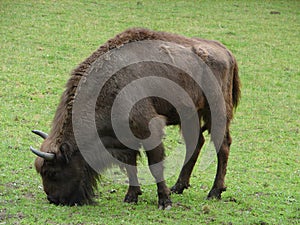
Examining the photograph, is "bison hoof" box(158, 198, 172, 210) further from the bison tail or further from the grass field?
the bison tail

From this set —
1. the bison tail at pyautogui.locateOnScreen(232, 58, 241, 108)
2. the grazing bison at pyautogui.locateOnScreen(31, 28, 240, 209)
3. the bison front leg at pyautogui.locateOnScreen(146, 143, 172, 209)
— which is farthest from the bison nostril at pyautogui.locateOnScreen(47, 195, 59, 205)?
the bison tail at pyautogui.locateOnScreen(232, 58, 241, 108)

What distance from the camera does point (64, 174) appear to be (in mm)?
7121

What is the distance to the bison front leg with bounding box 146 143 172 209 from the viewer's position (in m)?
7.39

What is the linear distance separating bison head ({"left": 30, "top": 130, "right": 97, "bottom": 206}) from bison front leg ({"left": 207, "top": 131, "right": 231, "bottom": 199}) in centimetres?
182

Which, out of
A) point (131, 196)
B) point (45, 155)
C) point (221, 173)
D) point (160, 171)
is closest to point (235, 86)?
point (221, 173)

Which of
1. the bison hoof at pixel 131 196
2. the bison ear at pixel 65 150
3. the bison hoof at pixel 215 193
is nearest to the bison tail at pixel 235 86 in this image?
the bison hoof at pixel 215 193

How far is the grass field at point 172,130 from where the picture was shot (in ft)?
23.8

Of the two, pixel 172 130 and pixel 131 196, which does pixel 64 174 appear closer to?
pixel 131 196

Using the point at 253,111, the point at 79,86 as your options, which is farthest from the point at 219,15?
the point at 79,86

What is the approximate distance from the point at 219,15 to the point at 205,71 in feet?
41.2

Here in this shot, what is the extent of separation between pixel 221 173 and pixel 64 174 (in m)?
2.24

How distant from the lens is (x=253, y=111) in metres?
13.1

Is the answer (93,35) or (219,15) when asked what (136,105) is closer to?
(93,35)

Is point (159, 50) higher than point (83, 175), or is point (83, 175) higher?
point (159, 50)
